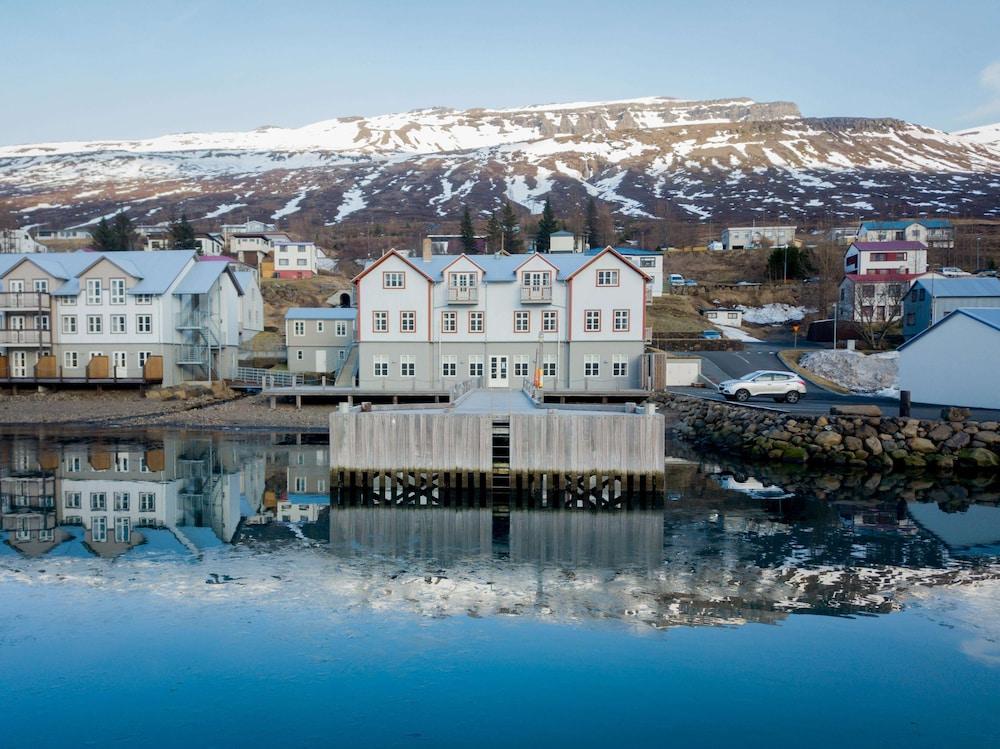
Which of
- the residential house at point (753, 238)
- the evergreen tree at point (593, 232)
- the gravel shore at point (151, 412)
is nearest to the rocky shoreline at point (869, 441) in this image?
the gravel shore at point (151, 412)

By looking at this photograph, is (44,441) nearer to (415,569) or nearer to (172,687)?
(415,569)

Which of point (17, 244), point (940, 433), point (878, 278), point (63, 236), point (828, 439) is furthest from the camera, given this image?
point (63, 236)

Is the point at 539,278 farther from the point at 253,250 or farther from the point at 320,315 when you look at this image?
the point at 253,250

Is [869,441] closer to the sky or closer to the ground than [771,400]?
closer to the ground

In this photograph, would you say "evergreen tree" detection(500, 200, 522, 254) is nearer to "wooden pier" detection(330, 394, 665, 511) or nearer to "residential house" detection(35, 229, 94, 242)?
"residential house" detection(35, 229, 94, 242)

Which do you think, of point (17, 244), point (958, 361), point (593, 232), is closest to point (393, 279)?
point (958, 361)

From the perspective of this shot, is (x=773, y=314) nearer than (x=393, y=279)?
No

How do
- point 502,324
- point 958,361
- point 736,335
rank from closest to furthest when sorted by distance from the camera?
point 958,361 < point 502,324 < point 736,335

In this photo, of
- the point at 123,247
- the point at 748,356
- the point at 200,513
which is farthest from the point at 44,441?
the point at 123,247
